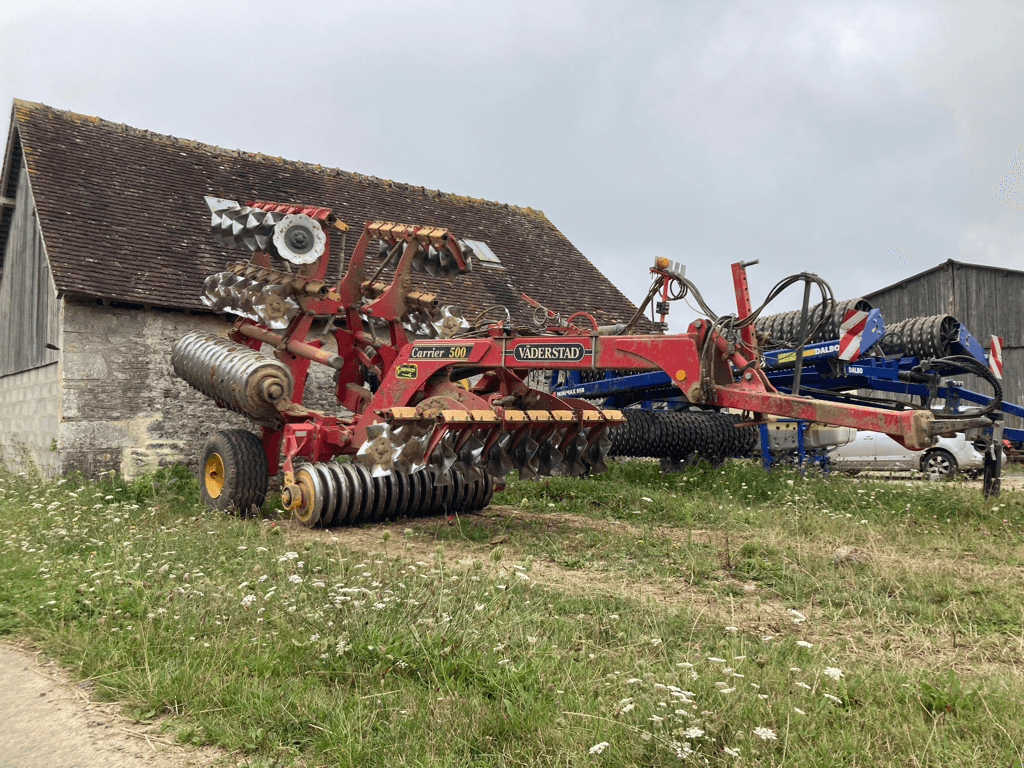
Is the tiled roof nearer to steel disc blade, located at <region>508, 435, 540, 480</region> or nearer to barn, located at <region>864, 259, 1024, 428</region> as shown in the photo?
steel disc blade, located at <region>508, 435, 540, 480</region>

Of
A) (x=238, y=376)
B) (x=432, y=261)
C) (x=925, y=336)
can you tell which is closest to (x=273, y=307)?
(x=238, y=376)

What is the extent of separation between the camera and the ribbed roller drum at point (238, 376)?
833cm

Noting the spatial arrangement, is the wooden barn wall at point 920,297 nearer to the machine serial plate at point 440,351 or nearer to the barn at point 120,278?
the barn at point 120,278

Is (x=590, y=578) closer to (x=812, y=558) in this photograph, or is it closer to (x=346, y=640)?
(x=812, y=558)

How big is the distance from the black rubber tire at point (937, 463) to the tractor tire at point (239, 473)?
11.5m

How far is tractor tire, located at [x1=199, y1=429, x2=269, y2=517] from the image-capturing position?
8484 millimetres

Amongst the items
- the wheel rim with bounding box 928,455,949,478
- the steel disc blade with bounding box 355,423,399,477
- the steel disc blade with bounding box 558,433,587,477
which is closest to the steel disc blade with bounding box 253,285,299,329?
the steel disc blade with bounding box 355,423,399,477

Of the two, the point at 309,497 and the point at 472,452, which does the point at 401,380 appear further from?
the point at 309,497

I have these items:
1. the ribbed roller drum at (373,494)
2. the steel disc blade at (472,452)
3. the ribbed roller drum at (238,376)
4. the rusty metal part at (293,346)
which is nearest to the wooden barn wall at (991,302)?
the ribbed roller drum at (373,494)

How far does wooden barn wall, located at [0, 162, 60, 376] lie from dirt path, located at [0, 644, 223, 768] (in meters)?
9.49

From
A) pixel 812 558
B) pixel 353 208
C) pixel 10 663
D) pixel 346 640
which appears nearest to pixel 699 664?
pixel 346 640

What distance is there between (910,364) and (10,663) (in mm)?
10221

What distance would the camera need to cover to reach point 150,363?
12.2 metres

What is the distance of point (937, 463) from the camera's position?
601 inches
